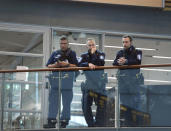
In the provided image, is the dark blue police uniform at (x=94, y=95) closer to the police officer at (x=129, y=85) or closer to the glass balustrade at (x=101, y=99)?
the glass balustrade at (x=101, y=99)

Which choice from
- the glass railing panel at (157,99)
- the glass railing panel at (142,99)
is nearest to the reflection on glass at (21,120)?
the glass railing panel at (142,99)

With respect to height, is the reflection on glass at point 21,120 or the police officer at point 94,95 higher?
the police officer at point 94,95

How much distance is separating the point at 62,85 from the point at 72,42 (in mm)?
3962

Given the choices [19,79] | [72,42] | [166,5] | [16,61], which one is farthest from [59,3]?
[19,79]

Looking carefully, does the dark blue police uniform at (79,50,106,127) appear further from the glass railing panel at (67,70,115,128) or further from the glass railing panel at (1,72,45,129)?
the glass railing panel at (1,72,45,129)

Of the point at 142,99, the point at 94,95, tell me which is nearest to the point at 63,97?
the point at 94,95

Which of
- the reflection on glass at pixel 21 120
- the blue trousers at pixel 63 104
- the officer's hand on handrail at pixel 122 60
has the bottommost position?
the reflection on glass at pixel 21 120

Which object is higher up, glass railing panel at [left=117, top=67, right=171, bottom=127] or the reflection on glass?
glass railing panel at [left=117, top=67, right=171, bottom=127]

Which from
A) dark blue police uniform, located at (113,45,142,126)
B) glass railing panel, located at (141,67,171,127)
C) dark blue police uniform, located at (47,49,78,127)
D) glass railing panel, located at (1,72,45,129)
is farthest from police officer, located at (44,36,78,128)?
glass railing panel, located at (141,67,171,127)

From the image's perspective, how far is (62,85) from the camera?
30.8 feet

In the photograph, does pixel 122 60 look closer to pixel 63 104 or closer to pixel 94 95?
pixel 94 95

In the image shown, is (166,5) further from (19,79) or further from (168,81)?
(19,79)

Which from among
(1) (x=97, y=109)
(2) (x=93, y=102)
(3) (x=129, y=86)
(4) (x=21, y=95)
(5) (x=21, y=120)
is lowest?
(5) (x=21, y=120)

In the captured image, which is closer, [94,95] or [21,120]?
[94,95]
